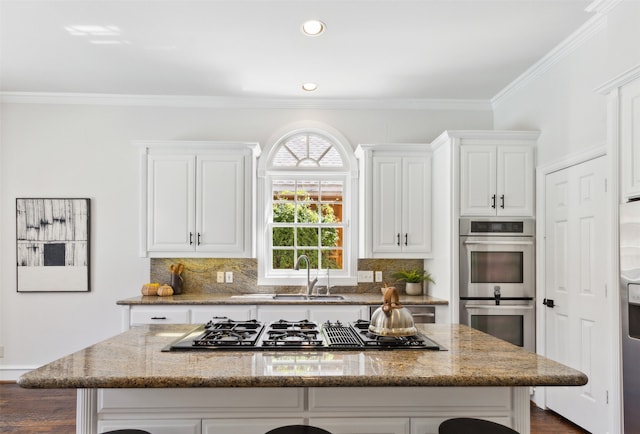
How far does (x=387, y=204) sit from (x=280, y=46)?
1797mm

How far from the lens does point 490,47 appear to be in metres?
3.47

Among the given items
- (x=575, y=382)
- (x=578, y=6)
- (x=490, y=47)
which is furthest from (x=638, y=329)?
(x=490, y=47)

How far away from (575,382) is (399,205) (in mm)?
2849

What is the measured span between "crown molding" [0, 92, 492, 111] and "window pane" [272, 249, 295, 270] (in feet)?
5.10

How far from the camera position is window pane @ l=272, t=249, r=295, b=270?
15.8 ft

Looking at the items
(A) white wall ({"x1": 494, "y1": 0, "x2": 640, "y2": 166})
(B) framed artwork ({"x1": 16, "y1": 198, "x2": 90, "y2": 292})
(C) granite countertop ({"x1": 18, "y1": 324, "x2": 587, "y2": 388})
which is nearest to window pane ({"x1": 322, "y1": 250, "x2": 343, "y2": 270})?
(A) white wall ({"x1": 494, "y1": 0, "x2": 640, "y2": 166})

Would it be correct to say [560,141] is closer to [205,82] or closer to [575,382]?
[575,382]

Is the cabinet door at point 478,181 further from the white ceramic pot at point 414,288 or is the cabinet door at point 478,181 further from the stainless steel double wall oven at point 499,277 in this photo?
the white ceramic pot at point 414,288

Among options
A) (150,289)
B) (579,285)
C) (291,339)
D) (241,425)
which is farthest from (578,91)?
(150,289)

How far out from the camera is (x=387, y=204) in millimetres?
4387

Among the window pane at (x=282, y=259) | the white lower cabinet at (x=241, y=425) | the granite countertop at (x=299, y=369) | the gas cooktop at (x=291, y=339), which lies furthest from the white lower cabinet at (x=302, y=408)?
the window pane at (x=282, y=259)

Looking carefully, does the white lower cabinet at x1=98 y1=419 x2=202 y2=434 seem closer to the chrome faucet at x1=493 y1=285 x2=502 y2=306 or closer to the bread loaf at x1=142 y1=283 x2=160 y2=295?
the bread loaf at x1=142 y1=283 x2=160 y2=295

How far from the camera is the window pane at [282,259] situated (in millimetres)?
4809

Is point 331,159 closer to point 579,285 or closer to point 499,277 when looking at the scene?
point 499,277
